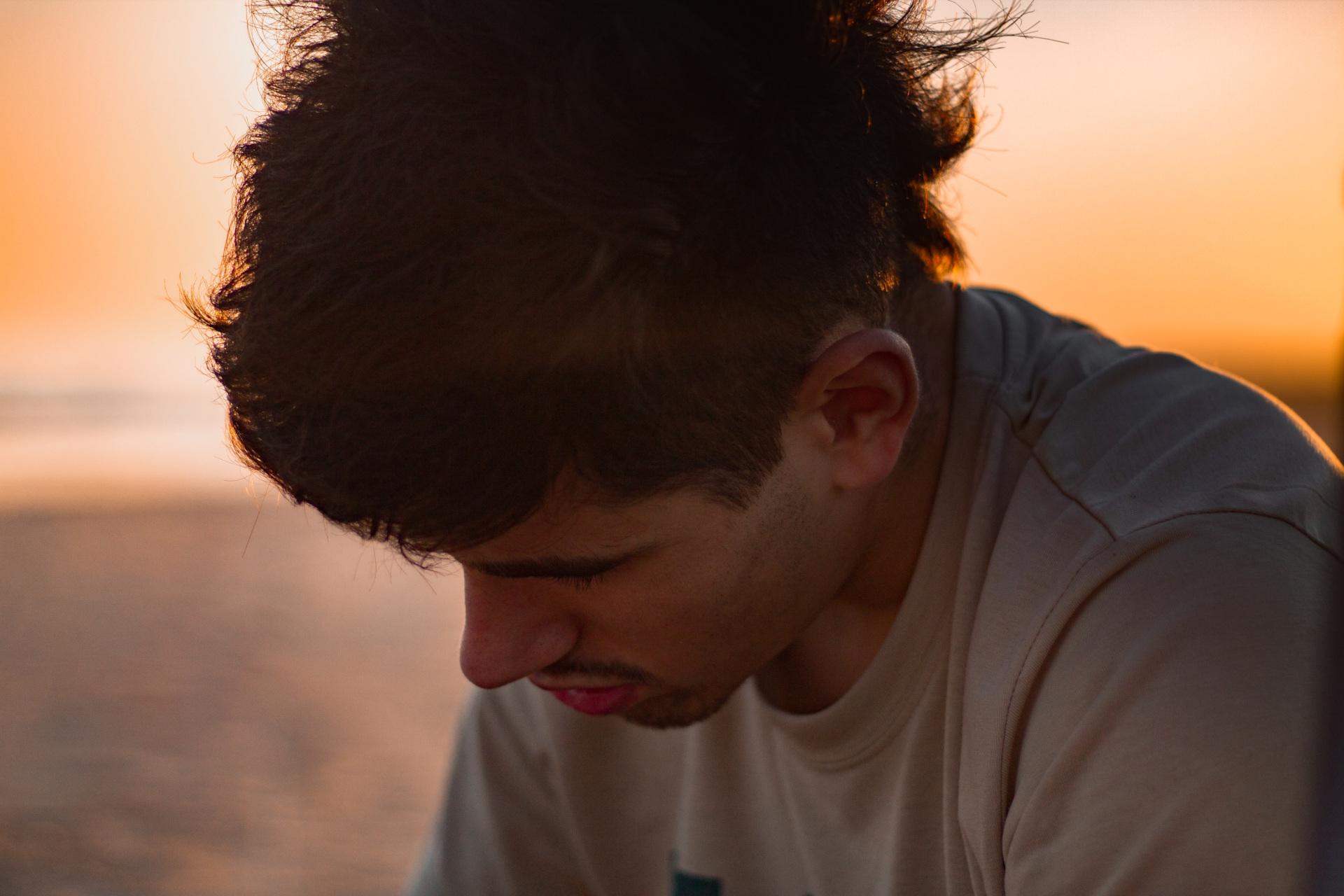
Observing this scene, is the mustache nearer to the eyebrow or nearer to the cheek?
the cheek

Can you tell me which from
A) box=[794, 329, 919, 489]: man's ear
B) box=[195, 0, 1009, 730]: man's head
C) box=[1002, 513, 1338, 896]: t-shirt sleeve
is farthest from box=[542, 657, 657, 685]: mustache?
box=[1002, 513, 1338, 896]: t-shirt sleeve

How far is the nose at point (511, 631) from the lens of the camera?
141cm

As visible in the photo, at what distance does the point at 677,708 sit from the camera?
1.54 meters

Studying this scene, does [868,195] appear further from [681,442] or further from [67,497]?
[67,497]

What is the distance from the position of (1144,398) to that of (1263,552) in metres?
0.34

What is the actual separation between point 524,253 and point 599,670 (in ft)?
2.06

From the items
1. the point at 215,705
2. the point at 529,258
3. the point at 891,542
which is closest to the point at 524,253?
the point at 529,258

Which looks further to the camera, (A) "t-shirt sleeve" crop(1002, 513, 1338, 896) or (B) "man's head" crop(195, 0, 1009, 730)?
(B) "man's head" crop(195, 0, 1009, 730)

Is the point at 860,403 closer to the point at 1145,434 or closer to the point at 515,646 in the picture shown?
the point at 1145,434

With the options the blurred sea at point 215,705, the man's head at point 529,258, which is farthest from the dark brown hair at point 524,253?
the blurred sea at point 215,705

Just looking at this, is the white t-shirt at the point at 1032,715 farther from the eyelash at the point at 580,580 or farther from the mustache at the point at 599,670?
the eyelash at the point at 580,580

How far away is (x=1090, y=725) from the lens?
1.13 m

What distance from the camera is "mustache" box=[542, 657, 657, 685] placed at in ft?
4.77

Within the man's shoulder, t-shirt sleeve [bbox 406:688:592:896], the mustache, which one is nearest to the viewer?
the man's shoulder
